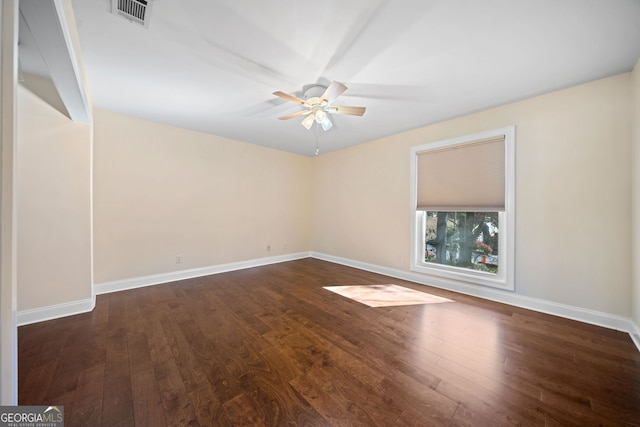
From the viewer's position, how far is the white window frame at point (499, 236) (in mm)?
2693

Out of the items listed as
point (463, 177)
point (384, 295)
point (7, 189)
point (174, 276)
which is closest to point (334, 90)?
point (7, 189)

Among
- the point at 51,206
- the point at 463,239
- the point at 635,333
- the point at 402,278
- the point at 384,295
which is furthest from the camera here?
the point at 402,278

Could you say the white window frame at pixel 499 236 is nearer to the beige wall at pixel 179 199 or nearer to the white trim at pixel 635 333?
the white trim at pixel 635 333

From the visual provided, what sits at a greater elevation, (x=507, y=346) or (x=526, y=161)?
(x=526, y=161)

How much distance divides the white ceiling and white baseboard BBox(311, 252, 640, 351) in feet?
7.81

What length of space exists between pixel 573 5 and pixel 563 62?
0.75 meters

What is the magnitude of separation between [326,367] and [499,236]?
2.75 m

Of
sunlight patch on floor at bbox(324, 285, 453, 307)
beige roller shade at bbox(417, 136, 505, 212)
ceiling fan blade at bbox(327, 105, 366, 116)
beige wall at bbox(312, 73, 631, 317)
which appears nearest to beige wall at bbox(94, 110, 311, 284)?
sunlight patch on floor at bbox(324, 285, 453, 307)

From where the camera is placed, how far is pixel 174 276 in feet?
11.7

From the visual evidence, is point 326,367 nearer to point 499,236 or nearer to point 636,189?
point 499,236

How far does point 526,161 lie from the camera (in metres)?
2.61

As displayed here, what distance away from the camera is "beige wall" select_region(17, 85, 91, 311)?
2.19m

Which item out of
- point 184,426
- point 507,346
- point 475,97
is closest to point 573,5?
point 475,97

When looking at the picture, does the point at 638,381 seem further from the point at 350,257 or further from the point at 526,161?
the point at 350,257
